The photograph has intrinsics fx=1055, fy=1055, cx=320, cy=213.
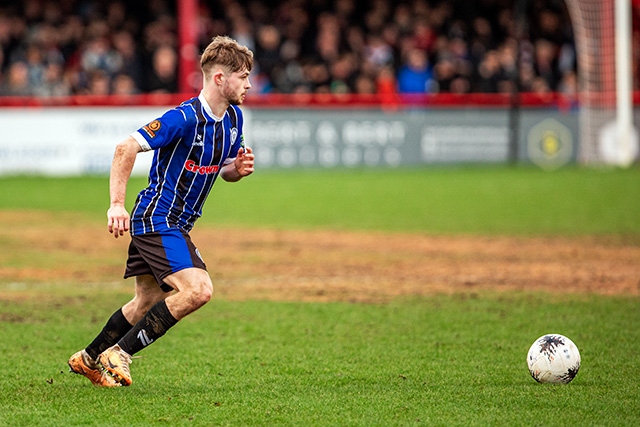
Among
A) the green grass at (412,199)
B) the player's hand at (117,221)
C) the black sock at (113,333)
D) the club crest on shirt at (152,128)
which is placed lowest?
the green grass at (412,199)

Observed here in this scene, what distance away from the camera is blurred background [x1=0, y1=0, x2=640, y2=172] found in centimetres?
2338

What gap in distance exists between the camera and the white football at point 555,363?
21.2ft

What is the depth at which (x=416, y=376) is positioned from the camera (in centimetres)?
676

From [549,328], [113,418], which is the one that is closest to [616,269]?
[549,328]

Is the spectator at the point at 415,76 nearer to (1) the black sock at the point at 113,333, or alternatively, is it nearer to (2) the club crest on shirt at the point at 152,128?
(1) the black sock at the point at 113,333

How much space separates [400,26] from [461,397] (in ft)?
70.7

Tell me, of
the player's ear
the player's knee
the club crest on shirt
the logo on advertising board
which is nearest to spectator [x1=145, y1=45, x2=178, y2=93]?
the logo on advertising board

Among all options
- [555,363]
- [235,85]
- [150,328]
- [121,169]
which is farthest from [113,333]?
[555,363]

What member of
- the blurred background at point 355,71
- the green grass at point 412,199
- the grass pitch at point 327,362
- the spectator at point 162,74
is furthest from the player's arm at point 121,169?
the spectator at point 162,74

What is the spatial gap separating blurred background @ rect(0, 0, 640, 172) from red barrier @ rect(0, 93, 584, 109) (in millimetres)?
26

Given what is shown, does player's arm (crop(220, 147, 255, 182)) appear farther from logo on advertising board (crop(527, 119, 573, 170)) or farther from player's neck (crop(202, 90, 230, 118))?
logo on advertising board (crop(527, 119, 573, 170))

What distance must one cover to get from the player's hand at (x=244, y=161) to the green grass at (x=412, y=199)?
927cm

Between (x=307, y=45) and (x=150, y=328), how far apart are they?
20.6 m

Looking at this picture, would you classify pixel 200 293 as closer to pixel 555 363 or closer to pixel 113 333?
pixel 113 333
